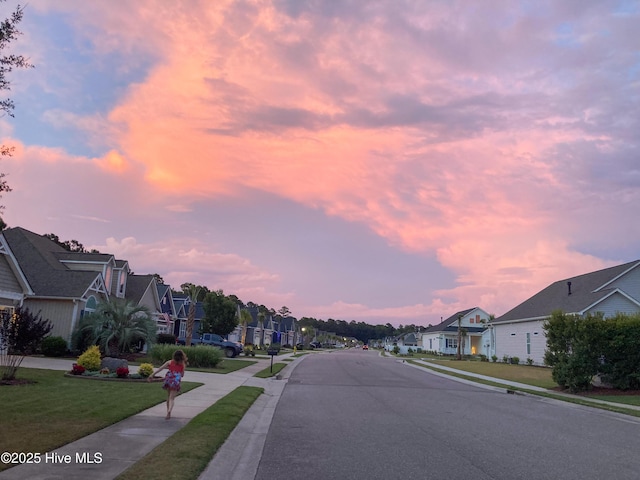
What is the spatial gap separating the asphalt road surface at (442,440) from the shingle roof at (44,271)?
17.9 metres

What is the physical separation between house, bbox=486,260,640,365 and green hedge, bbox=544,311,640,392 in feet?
28.3

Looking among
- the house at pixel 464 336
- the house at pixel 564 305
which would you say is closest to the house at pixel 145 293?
the house at pixel 564 305

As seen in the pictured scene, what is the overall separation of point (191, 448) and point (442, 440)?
4957mm

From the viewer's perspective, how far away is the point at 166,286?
49844 millimetres

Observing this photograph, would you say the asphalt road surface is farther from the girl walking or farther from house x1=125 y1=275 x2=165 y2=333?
house x1=125 y1=275 x2=165 y2=333

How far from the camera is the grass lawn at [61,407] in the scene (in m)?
8.58

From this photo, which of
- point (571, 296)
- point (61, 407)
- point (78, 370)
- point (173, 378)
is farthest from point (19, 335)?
point (571, 296)

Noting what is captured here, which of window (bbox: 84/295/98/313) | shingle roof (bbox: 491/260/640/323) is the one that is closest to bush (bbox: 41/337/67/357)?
window (bbox: 84/295/98/313)

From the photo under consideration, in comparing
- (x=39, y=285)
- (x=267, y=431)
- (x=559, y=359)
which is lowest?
(x=267, y=431)

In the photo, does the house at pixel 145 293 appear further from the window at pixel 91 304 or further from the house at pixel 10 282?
the house at pixel 10 282

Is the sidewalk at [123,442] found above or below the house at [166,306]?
below

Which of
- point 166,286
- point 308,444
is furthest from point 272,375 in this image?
point 166,286

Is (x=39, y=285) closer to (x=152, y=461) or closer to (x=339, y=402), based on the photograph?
(x=339, y=402)

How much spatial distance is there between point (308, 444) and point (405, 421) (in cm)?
375
